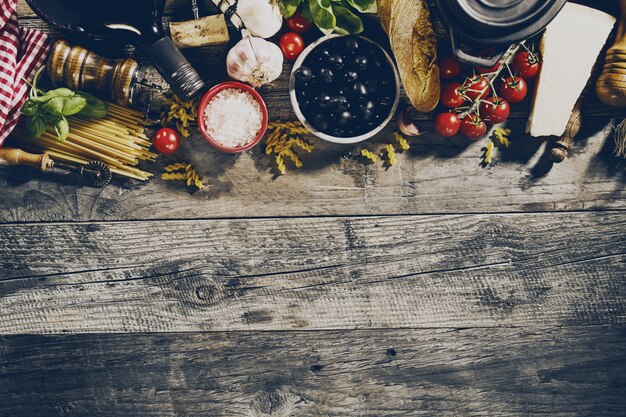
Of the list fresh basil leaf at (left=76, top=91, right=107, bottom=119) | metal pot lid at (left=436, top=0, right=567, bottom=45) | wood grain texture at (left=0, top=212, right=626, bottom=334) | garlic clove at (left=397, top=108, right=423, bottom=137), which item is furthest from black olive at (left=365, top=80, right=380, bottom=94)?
fresh basil leaf at (left=76, top=91, right=107, bottom=119)

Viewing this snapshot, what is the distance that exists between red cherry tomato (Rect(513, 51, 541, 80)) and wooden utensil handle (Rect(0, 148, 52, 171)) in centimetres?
112

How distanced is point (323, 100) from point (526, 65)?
0.49 metres

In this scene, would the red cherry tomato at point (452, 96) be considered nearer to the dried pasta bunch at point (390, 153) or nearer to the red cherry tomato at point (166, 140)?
the dried pasta bunch at point (390, 153)

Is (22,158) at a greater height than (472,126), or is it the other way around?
(472,126)

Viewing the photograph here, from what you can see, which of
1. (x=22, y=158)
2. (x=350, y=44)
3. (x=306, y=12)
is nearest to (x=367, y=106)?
(x=350, y=44)

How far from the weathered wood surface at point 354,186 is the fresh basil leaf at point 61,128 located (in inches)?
7.2

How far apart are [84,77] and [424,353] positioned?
42.1 inches

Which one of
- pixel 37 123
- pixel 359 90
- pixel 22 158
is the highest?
pixel 359 90

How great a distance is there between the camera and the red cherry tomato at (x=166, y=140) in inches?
54.6

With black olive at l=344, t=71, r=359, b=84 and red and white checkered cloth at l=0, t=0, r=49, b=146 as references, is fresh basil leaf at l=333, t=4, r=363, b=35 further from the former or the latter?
red and white checkered cloth at l=0, t=0, r=49, b=146

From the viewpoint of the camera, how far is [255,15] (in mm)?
1301

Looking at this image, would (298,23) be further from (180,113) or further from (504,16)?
(504,16)

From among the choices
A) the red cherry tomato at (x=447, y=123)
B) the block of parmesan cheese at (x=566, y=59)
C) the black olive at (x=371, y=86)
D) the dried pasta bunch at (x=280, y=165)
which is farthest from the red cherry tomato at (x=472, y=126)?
the dried pasta bunch at (x=280, y=165)

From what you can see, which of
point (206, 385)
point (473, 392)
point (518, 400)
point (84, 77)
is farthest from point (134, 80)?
point (518, 400)
